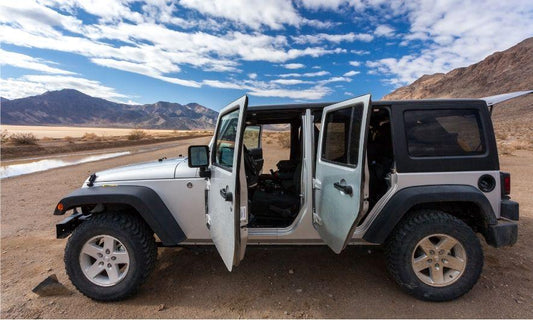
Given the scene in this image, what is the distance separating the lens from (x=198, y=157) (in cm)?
291

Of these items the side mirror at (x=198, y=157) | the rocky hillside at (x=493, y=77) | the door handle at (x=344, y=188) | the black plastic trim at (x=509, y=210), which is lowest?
the black plastic trim at (x=509, y=210)

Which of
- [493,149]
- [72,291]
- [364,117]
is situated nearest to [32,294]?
[72,291]

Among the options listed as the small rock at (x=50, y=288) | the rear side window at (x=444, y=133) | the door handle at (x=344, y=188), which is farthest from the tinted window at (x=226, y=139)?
the small rock at (x=50, y=288)

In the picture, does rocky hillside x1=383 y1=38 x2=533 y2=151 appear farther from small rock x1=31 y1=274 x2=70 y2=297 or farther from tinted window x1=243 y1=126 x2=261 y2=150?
small rock x1=31 y1=274 x2=70 y2=297

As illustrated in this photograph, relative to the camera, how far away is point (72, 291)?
3.22 meters

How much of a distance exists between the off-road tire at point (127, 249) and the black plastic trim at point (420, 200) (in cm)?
236

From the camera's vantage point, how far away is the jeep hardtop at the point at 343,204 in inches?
114

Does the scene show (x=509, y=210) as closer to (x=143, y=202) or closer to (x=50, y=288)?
(x=143, y=202)

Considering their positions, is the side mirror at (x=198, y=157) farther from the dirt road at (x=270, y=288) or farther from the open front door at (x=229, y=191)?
the dirt road at (x=270, y=288)

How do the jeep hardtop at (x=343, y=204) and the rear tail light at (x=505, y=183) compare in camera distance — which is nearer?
the jeep hardtop at (x=343, y=204)

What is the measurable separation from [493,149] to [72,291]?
4.67m

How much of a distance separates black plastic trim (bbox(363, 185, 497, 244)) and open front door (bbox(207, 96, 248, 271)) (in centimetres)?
139

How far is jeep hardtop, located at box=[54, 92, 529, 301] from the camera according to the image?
114 inches

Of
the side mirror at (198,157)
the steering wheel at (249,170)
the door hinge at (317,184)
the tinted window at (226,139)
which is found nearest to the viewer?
the tinted window at (226,139)
